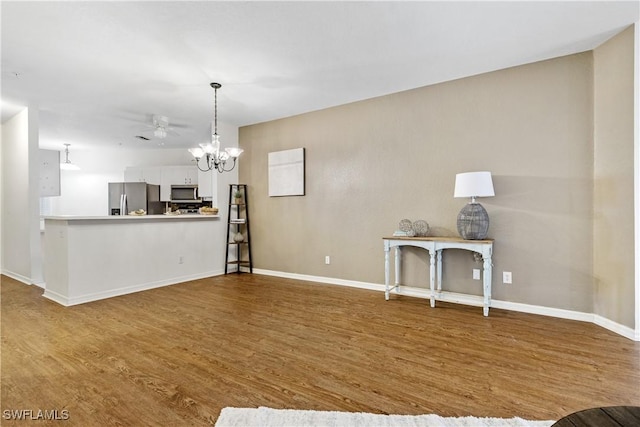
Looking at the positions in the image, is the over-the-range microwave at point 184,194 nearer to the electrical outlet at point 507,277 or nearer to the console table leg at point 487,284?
the console table leg at point 487,284

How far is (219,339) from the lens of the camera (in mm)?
2637

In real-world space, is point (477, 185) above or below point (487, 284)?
above

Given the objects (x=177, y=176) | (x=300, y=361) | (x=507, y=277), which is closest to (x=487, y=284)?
(x=507, y=277)

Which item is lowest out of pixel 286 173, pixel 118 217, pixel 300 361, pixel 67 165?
pixel 300 361

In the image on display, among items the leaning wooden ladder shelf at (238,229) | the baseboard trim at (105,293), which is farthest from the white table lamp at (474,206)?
the baseboard trim at (105,293)


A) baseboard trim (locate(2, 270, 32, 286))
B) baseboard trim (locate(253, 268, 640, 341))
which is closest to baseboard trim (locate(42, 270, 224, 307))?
baseboard trim (locate(2, 270, 32, 286))

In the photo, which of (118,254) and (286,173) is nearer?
(118,254)

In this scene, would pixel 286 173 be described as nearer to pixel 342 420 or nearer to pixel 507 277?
pixel 507 277

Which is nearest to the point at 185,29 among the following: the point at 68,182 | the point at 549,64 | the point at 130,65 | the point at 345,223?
the point at 130,65

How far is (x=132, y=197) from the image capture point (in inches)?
298

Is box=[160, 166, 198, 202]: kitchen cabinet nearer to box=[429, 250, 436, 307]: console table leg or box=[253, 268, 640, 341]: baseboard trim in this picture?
box=[253, 268, 640, 341]: baseboard trim

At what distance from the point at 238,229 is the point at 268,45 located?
139 inches

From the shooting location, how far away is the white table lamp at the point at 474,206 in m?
3.12

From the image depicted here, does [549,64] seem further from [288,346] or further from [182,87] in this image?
[182,87]
